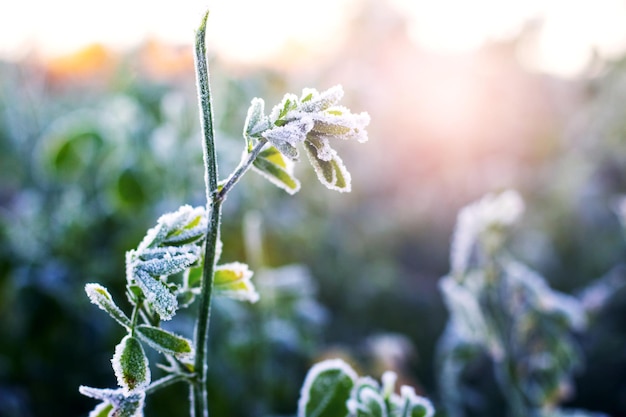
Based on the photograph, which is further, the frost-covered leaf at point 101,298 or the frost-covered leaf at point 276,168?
the frost-covered leaf at point 276,168

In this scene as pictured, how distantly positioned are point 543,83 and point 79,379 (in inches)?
256

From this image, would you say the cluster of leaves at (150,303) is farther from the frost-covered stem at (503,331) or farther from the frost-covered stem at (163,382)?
the frost-covered stem at (503,331)

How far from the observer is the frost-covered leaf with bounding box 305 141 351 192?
1.00 metres

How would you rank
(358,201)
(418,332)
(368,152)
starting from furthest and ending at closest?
(368,152) → (358,201) → (418,332)

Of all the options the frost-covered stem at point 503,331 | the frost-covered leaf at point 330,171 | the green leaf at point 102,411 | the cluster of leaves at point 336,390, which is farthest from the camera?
the frost-covered stem at point 503,331

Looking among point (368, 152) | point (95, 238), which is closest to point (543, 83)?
point (368, 152)

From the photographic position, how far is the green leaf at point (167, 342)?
0.97 metres

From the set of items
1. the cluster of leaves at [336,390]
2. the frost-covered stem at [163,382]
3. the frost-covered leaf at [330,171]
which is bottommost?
the cluster of leaves at [336,390]

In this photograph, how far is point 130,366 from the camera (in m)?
0.96

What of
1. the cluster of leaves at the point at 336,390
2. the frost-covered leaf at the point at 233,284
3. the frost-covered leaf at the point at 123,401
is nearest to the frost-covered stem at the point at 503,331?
the cluster of leaves at the point at 336,390

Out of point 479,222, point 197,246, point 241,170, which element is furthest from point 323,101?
point 479,222

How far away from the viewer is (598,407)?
3.23 m

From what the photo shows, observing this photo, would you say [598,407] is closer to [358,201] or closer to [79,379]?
[79,379]

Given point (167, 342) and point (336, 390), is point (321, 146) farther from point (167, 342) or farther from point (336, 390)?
point (336, 390)
